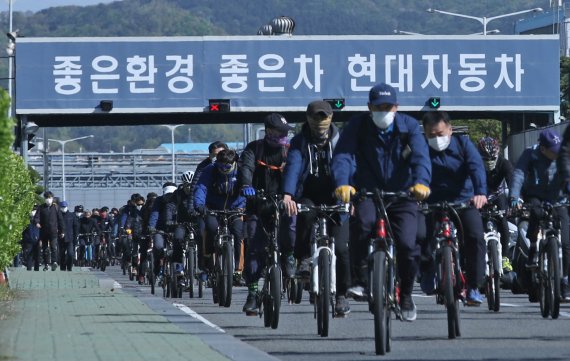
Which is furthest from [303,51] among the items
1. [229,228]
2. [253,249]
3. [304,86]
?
[253,249]

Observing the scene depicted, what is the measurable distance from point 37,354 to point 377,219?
2406 millimetres

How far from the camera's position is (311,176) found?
1366 cm

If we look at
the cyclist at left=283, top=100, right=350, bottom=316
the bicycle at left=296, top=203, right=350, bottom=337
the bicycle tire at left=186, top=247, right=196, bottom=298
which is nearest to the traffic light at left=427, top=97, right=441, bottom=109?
the bicycle tire at left=186, top=247, right=196, bottom=298

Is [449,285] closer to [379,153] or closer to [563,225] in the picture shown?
[379,153]

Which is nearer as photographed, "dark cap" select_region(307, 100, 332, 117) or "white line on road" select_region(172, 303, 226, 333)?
"dark cap" select_region(307, 100, 332, 117)

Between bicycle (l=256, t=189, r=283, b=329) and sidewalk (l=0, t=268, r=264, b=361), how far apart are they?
2.56ft

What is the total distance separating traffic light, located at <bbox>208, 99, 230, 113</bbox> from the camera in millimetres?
41375

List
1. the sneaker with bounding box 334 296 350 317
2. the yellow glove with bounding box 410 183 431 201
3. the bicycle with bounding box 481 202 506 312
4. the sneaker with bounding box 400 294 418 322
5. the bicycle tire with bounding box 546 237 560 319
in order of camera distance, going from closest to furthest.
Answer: the yellow glove with bounding box 410 183 431 201
the sneaker with bounding box 400 294 418 322
the sneaker with bounding box 334 296 350 317
the bicycle tire with bounding box 546 237 560 319
the bicycle with bounding box 481 202 506 312

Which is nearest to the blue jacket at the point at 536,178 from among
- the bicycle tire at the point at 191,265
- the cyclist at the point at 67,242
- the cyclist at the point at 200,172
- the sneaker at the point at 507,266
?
the cyclist at the point at 200,172

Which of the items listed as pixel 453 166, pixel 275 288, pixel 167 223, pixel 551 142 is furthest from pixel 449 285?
pixel 167 223

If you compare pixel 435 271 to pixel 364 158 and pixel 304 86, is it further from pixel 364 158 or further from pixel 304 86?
pixel 304 86

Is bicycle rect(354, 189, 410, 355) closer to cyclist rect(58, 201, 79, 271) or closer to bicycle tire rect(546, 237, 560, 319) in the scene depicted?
bicycle tire rect(546, 237, 560, 319)

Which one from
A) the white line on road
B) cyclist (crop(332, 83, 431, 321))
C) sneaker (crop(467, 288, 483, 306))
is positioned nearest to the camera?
cyclist (crop(332, 83, 431, 321))

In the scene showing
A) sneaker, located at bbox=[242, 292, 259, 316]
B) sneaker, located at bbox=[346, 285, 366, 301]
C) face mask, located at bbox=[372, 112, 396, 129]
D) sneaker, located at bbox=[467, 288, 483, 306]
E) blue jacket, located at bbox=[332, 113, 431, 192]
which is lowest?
sneaker, located at bbox=[242, 292, 259, 316]
